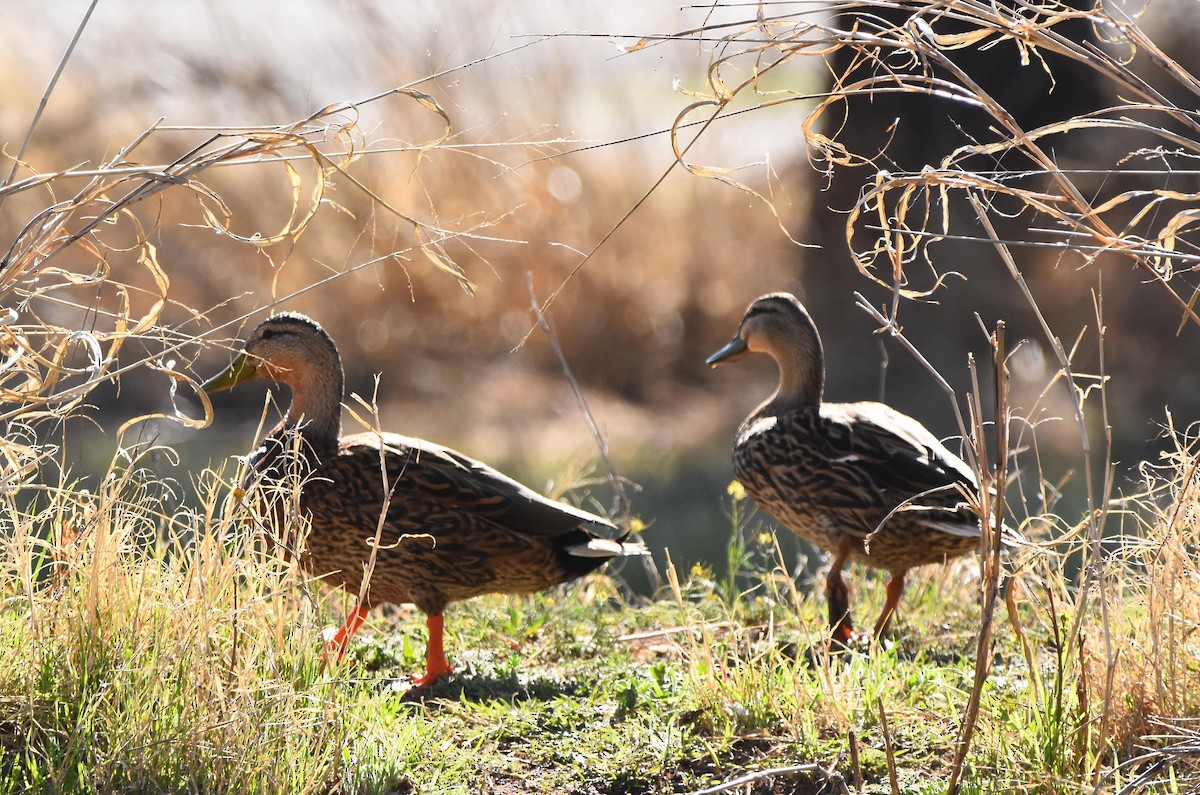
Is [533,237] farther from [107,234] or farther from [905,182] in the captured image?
[905,182]

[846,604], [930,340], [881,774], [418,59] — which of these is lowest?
[881,774]

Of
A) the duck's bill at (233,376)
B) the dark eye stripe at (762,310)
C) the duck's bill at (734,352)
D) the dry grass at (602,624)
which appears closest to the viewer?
the dry grass at (602,624)

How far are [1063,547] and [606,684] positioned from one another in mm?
3497

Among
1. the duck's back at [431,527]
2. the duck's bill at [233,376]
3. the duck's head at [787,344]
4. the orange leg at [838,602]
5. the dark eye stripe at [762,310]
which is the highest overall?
the dark eye stripe at [762,310]

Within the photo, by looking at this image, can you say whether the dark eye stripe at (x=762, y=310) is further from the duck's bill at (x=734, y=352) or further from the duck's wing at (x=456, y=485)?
the duck's wing at (x=456, y=485)

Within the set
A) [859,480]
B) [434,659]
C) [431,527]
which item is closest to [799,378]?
[859,480]

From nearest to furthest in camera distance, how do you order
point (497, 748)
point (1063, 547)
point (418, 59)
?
point (497, 748)
point (1063, 547)
point (418, 59)

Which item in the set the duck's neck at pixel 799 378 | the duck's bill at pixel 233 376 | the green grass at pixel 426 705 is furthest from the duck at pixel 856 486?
the duck's bill at pixel 233 376

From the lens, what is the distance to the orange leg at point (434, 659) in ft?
12.8

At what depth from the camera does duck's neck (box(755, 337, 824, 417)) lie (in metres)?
5.22

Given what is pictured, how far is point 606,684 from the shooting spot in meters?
3.80

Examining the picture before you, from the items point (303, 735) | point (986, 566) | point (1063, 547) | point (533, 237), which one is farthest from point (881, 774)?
point (533, 237)

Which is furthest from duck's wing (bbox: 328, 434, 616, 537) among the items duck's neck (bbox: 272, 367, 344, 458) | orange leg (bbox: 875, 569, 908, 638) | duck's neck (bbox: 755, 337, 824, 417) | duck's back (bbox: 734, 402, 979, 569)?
duck's neck (bbox: 755, 337, 824, 417)

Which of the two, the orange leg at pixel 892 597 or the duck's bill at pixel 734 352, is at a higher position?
the duck's bill at pixel 734 352
